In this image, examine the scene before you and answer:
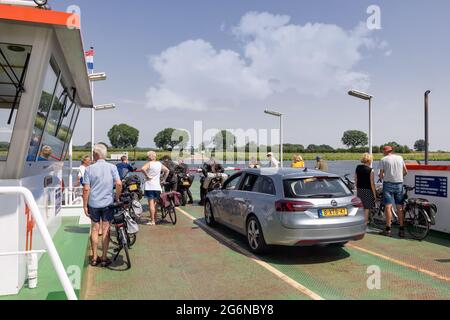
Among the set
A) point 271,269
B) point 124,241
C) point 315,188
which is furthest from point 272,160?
point 124,241

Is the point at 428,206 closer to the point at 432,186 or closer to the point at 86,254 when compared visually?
the point at 432,186

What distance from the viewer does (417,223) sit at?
7.54 m

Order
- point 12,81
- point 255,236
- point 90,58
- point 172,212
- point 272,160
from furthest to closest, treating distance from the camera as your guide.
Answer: point 90,58 → point 272,160 → point 172,212 → point 255,236 → point 12,81

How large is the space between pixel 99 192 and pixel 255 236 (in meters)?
2.85

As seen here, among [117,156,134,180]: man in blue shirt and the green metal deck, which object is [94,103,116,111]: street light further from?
the green metal deck

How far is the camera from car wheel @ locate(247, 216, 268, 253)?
6078 millimetres

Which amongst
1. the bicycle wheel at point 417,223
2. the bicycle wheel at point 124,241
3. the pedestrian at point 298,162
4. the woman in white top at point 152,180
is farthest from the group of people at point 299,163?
the bicycle wheel at point 124,241

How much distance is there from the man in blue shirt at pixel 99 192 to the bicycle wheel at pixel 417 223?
6.35 metres

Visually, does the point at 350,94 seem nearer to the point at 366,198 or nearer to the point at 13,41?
the point at 366,198

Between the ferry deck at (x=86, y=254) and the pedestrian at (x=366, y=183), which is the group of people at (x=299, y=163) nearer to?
the pedestrian at (x=366, y=183)

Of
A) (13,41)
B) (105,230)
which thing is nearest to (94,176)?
(105,230)

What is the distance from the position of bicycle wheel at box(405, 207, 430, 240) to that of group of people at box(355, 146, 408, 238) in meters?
A: 0.22

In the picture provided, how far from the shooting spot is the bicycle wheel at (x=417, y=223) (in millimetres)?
7289
